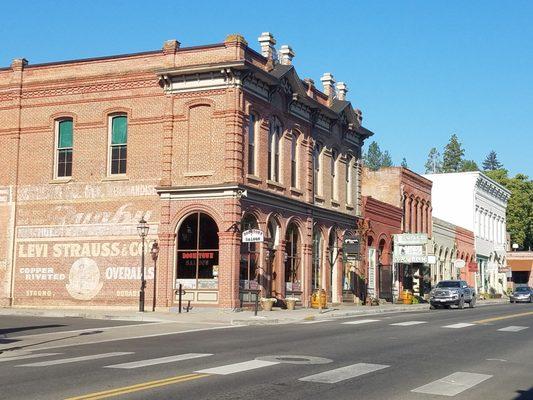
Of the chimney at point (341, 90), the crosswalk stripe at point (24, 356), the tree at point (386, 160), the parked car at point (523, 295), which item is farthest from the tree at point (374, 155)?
the crosswalk stripe at point (24, 356)

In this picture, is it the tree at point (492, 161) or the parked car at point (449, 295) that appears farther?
the tree at point (492, 161)

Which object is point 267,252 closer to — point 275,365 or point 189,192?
point 189,192

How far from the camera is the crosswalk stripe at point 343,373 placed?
1119 cm

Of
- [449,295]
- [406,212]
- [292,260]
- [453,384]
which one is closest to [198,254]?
[292,260]

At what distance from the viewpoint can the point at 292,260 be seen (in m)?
36.1

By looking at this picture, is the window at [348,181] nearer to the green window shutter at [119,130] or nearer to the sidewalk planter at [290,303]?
the sidewalk planter at [290,303]

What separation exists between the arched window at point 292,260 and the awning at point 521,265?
60.4 m

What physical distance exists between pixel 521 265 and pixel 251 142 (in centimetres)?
6693

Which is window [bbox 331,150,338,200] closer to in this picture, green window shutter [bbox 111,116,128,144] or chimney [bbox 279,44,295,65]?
chimney [bbox 279,44,295,65]

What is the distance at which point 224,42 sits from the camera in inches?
1232

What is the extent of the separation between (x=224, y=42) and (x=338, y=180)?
13.3 m

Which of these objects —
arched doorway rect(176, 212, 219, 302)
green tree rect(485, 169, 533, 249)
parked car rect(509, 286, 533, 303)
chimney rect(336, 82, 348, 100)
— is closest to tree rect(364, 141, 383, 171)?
green tree rect(485, 169, 533, 249)

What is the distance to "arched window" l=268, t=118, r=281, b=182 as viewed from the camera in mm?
34188

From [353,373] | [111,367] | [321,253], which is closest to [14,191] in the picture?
[321,253]
